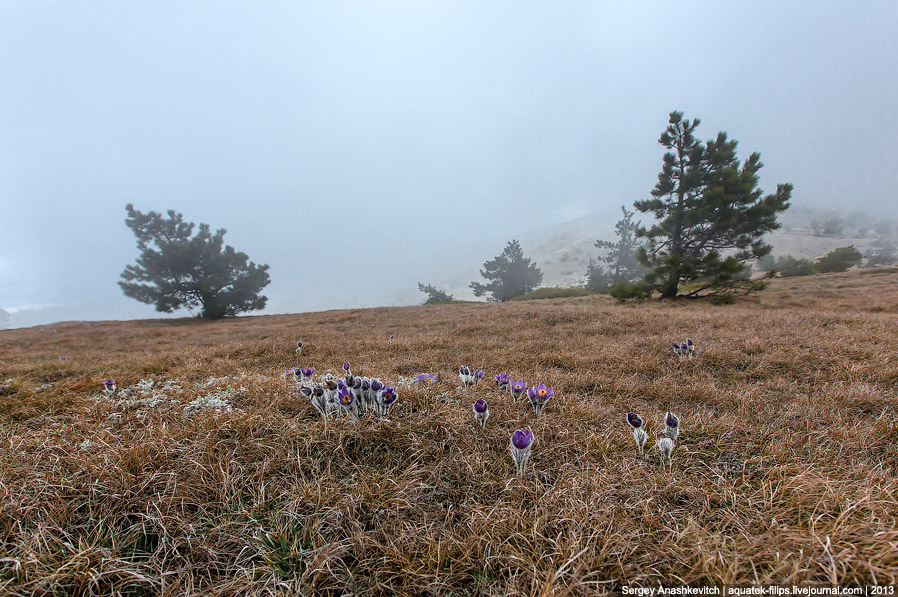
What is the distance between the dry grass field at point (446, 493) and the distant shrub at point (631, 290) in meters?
15.5

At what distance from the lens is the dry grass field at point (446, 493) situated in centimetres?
125

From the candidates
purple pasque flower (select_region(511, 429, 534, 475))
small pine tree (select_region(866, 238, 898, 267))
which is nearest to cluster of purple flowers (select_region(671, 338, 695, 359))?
purple pasque flower (select_region(511, 429, 534, 475))

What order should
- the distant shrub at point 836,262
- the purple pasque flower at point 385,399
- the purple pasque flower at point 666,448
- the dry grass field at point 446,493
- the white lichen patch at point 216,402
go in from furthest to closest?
the distant shrub at point 836,262
the white lichen patch at point 216,402
the purple pasque flower at point 385,399
the purple pasque flower at point 666,448
the dry grass field at point 446,493

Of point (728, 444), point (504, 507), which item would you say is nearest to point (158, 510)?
point (504, 507)

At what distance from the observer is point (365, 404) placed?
8.57 ft

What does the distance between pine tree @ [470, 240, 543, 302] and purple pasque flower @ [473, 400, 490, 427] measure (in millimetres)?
40903

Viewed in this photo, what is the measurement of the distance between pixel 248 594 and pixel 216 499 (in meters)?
0.68

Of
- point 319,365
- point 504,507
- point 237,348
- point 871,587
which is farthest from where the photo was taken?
point 237,348

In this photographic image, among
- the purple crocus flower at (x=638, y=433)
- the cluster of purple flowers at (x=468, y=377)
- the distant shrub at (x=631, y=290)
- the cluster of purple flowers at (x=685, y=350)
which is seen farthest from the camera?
the distant shrub at (x=631, y=290)

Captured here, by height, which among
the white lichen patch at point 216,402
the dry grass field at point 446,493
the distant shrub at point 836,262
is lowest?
the dry grass field at point 446,493

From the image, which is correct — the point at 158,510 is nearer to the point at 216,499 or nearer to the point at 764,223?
the point at 216,499

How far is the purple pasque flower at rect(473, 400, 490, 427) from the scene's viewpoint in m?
2.34

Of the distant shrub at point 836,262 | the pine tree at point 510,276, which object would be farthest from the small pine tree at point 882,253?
the pine tree at point 510,276

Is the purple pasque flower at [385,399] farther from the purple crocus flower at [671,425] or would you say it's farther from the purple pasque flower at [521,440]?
the purple crocus flower at [671,425]
